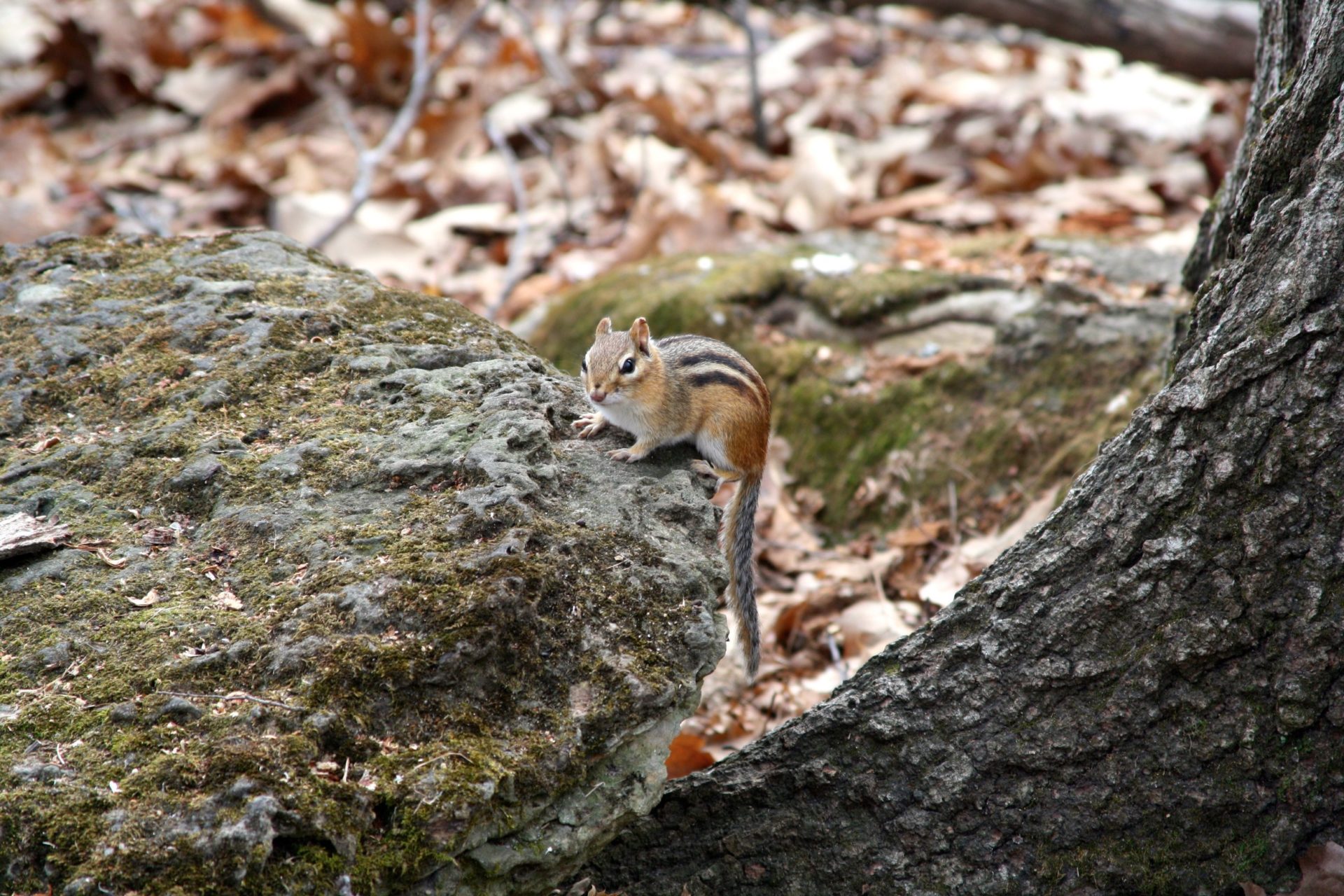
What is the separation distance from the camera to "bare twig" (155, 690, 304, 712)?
2117 mm

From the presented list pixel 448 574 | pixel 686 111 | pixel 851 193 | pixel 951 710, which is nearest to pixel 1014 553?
pixel 951 710

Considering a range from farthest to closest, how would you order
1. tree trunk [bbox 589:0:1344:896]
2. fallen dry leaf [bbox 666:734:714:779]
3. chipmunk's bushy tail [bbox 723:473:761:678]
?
1. fallen dry leaf [bbox 666:734:714:779]
2. chipmunk's bushy tail [bbox 723:473:761:678]
3. tree trunk [bbox 589:0:1344:896]

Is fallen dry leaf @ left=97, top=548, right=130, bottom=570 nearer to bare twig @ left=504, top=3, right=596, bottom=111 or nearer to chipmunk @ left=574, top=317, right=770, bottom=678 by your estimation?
chipmunk @ left=574, top=317, right=770, bottom=678

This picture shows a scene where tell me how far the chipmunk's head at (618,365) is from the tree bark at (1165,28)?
616 cm

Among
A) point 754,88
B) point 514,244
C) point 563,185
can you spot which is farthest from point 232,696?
point 754,88

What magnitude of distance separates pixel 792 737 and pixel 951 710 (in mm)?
388

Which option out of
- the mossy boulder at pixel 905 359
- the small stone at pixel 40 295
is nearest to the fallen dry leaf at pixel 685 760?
the mossy boulder at pixel 905 359

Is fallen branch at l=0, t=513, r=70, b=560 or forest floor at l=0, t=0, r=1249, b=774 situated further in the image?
forest floor at l=0, t=0, r=1249, b=774

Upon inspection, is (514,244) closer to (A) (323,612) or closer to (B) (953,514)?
(B) (953,514)

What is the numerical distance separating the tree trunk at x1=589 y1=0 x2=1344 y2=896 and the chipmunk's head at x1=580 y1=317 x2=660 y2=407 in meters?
1.15

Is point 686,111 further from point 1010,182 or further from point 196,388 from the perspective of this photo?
point 196,388

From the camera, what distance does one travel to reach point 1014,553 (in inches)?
103

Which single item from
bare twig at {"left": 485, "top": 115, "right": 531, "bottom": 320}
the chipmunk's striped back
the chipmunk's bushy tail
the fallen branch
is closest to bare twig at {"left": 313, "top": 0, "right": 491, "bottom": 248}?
bare twig at {"left": 485, "top": 115, "right": 531, "bottom": 320}

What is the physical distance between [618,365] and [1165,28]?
Answer: 6.63m
